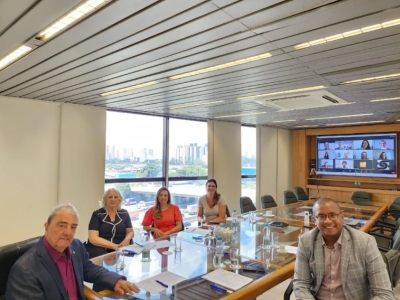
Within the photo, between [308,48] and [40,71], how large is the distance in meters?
2.62

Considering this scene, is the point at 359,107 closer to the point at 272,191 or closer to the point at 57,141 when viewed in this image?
the point at 272,191

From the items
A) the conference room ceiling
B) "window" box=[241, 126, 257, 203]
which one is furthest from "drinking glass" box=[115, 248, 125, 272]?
"window" box=[241, 126, 257, 203]

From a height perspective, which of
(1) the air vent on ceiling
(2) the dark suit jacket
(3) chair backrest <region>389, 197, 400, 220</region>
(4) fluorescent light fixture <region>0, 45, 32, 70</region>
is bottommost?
(3) chair backrest <region>389, 197, 400, 220</region>

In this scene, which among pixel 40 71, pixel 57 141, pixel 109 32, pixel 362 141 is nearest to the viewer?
pixel 109 32

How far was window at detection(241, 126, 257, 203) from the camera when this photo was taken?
7883 mm

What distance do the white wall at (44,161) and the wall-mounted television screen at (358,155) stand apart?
20.3ft

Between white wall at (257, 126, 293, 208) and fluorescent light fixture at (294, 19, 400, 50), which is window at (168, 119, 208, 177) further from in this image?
fluorescent light fixture at (294, 19, 400, 50)

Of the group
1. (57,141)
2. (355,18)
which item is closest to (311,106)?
(355,18)

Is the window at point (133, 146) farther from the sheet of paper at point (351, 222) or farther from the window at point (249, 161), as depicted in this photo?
the sheet of paper at point (351, 222)

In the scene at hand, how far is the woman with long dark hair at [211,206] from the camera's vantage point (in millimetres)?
4410

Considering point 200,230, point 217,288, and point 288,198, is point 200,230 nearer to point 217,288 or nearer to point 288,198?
point 217,288

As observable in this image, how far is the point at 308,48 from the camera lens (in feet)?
7.79

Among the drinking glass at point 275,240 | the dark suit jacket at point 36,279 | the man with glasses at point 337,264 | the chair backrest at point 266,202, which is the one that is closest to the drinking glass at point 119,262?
the dark suit jacket at point 36,279

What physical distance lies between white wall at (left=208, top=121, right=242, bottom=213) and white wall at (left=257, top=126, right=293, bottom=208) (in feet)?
2.77
